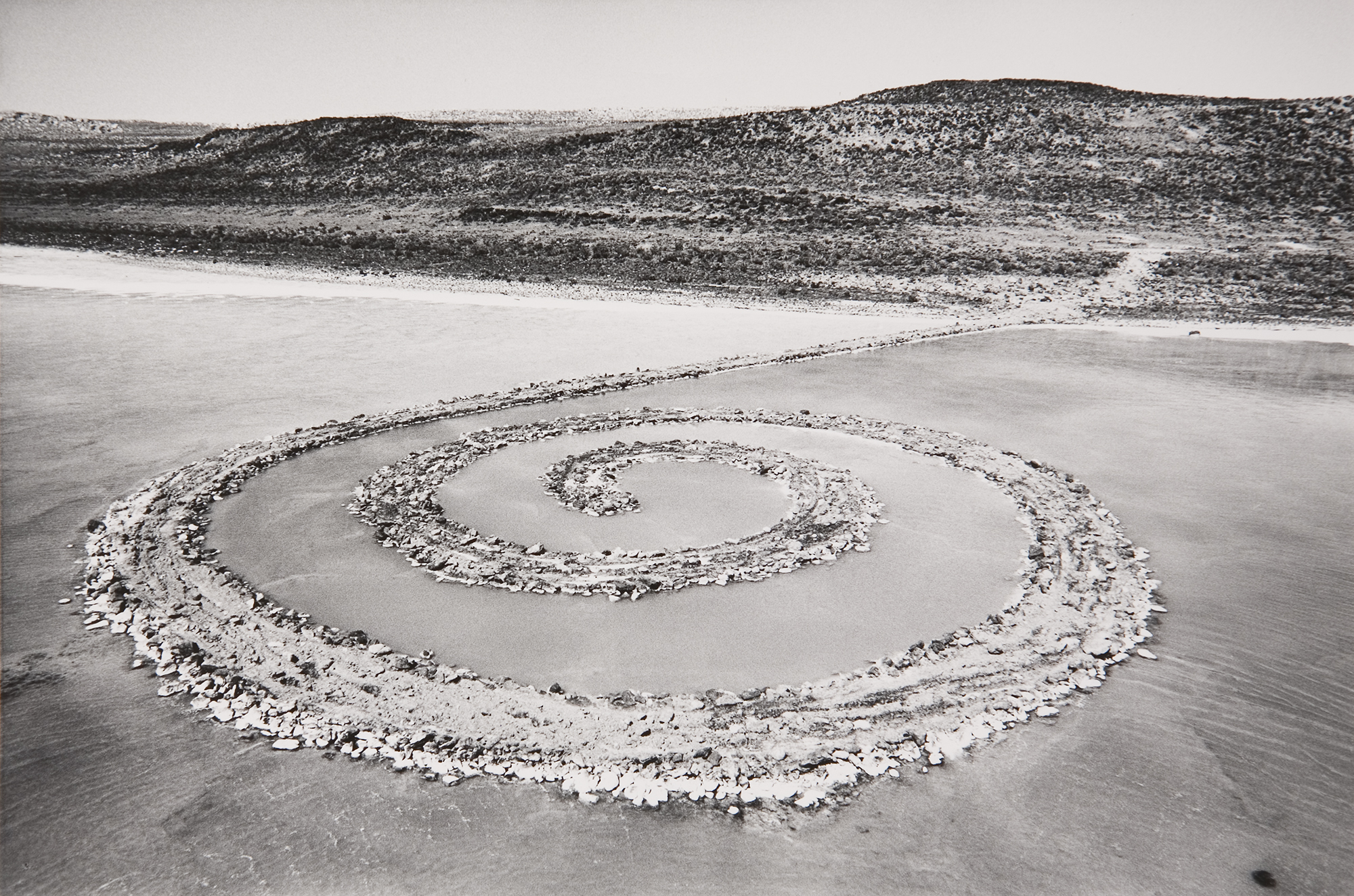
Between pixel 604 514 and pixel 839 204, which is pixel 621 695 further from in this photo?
pixel 839 204

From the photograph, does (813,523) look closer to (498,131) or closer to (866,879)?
(866,879)

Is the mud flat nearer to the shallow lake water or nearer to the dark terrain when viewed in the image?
the shallow lake water

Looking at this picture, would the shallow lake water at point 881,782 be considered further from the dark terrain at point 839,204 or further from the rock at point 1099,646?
the dark terrain at point 839,204

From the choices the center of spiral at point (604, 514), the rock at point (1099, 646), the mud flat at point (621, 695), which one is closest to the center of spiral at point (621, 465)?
the center of spiral at point (604, 514)

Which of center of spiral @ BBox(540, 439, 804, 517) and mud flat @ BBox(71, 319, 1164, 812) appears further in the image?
center of spiral @ BBox(540, 439, 804, 517)

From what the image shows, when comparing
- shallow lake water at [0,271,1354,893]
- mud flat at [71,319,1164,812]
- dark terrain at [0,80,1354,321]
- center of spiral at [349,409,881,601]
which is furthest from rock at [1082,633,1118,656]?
dark terrain at [0,80,1354,321]
